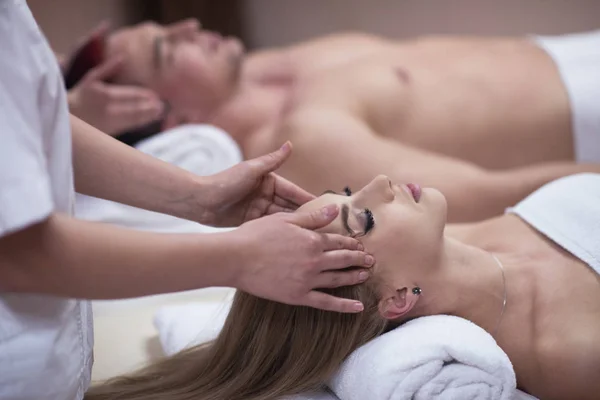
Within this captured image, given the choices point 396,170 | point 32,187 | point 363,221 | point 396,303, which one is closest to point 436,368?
point 396,303

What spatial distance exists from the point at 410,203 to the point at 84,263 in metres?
0.57

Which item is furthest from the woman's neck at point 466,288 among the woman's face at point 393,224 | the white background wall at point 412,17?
the white background wall at point 412,17

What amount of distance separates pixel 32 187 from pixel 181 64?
1503 mm

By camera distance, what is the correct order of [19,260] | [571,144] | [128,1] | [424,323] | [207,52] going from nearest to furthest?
[19,260], [424,323], [571,144], [207,52], [128,1]

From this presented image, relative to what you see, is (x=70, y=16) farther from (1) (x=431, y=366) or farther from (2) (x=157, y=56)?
(1) (x=431, y=366)

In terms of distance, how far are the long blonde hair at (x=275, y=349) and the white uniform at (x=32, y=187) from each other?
23cm

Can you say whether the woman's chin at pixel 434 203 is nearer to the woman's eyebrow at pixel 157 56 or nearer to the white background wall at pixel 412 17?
the woman's eyebrow at pixel 157 56

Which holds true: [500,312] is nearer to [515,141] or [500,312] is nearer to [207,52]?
[515,141]

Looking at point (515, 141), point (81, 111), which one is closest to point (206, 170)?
point (81, 111)

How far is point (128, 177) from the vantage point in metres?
1.16

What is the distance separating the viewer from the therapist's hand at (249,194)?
1221 mm

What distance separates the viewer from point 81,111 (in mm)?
2008

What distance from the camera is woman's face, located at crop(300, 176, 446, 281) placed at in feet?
3.77

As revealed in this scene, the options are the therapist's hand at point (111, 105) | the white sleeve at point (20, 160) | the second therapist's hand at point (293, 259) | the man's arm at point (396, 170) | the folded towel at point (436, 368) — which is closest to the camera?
the white sleeve at point (20, 160)
